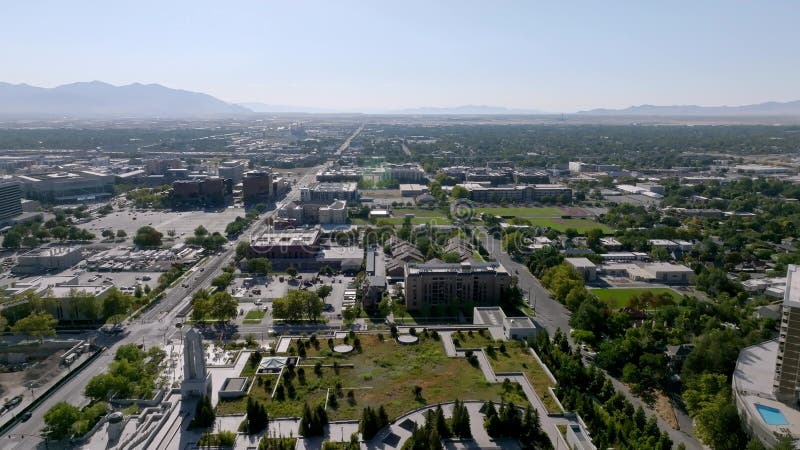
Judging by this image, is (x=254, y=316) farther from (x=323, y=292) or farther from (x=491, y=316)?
(x=491, y=316)

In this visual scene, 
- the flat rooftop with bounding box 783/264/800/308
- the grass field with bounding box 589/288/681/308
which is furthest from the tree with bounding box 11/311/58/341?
the flat rooftop with bounding box 783/264/800/308

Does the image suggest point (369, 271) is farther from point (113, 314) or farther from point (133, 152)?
point (133, 152)

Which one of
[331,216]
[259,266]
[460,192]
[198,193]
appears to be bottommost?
[259,266]

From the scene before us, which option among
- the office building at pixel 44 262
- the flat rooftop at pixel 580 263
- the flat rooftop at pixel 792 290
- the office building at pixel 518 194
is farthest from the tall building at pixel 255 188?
the flat rooftop at pixel 792 290

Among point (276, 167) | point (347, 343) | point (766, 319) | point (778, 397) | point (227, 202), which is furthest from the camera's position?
point (276, 167)

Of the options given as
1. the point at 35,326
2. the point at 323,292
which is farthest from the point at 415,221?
the point at 35,326

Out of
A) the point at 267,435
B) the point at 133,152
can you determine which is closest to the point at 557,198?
the point at 267,435
